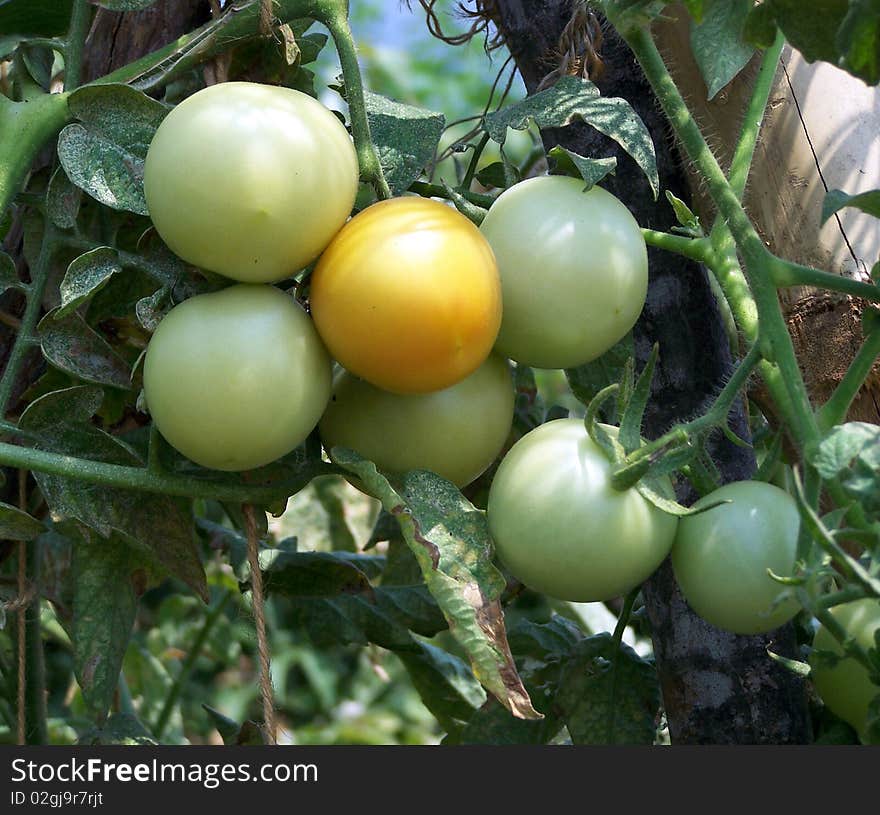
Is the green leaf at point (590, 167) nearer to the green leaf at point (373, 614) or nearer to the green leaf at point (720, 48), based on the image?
the green leaf at point (720, 48)

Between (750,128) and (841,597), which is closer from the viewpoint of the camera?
(841,597)

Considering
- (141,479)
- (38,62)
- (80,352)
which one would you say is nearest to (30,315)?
(80,352)

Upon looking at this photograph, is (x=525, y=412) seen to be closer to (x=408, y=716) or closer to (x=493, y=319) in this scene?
(x=493, y=319)

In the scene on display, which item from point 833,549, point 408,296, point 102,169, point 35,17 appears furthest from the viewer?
point 35,17

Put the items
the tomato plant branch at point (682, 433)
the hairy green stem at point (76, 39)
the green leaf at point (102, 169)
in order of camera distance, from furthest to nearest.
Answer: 1. the hairy green stem at point (76, 39)
2. the green leaf at point (102, 169)
3. the tomato plant branch at point (682, 433)

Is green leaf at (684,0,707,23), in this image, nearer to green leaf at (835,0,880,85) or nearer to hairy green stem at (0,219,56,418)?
green leaf at (835,0,880,85)

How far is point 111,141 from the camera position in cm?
74

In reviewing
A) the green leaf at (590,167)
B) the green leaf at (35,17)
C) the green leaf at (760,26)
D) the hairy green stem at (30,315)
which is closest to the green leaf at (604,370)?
the green leaf at (590,167)

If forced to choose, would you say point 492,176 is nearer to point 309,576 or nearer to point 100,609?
point 309,576

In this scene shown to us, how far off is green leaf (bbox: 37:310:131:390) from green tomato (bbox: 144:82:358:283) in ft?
0.45

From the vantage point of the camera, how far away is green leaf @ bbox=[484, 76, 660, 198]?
28.3 inches

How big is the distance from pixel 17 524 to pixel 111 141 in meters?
0.26

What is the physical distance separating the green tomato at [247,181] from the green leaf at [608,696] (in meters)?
0.42

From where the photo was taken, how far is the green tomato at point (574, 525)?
24.6 inches
